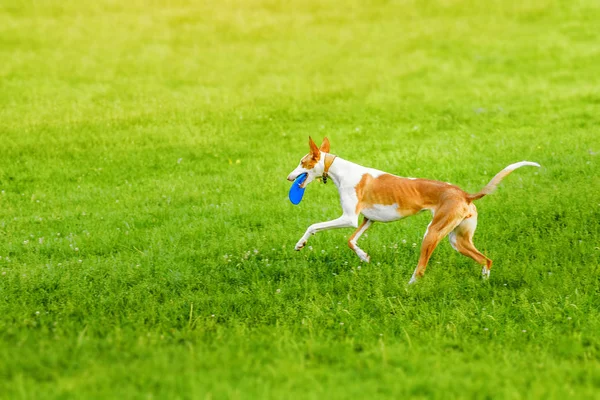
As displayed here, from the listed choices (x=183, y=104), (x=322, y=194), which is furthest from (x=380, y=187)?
(x=183, y=104)

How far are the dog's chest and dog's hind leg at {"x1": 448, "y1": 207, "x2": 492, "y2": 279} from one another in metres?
0.75

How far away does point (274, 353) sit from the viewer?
23.5 feet

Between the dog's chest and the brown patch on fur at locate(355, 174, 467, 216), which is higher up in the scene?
the brown patch on fur at locate(355, 174, 467, 216)

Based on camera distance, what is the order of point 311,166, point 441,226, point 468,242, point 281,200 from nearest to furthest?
point 441,226 → point 468,242 → point 311,166 → point 281,200

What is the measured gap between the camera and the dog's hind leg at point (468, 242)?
Result: 9078 mm

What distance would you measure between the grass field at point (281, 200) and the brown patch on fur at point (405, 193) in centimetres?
86

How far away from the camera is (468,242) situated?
364 inches

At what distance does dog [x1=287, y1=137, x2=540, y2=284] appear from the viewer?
8867mm

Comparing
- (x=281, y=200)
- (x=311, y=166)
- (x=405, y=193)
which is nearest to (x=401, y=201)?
(x=405, y=193)

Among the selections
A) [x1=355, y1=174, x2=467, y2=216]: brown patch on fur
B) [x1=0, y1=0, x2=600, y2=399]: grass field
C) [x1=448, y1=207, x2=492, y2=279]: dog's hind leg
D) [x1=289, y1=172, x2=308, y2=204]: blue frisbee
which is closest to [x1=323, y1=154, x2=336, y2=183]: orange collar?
[x1=289, y1=172, x2=308, y2=204]: blue frisbee

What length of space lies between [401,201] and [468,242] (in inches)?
38.1

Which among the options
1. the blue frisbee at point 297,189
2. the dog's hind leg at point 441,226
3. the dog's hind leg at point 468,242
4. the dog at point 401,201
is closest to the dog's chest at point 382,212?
the dog at point 401,201

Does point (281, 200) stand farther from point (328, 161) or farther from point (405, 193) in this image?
point (405, 193)

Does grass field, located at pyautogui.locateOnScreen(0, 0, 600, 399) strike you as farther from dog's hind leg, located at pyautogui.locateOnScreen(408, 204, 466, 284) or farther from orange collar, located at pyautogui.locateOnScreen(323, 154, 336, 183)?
orange collar, located at pyautogui.locateOnScreen(323, 154, 336, 183)
